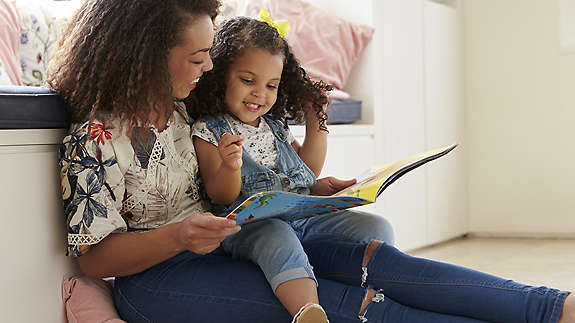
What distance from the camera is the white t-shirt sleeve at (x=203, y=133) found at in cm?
129

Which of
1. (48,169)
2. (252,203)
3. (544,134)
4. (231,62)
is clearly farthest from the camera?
(544,134)

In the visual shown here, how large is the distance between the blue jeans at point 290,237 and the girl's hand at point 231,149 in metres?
0.12

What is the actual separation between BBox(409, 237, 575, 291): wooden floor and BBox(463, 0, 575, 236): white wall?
13cm

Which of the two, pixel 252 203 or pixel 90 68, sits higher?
pixel 90 68

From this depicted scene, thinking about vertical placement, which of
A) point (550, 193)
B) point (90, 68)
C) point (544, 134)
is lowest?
point (550, 193)

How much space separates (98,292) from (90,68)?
1.22 ft

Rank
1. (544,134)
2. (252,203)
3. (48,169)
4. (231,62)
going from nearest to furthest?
(252,203) → (48,169) → (231,62) → (544,134)

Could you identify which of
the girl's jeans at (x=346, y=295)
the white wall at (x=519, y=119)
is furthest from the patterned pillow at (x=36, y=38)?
the white wall at (x=519, y=119)

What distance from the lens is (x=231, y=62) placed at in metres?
1.38

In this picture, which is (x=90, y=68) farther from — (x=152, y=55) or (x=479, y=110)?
(x=479, y=110)

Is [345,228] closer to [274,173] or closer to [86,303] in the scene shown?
[274,173]

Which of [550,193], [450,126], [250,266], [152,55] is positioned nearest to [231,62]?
[152,55]

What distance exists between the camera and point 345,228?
1.38m

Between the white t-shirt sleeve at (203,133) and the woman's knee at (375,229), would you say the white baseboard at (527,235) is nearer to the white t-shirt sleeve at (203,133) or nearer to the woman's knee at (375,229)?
the woman's knee at (375,229)
